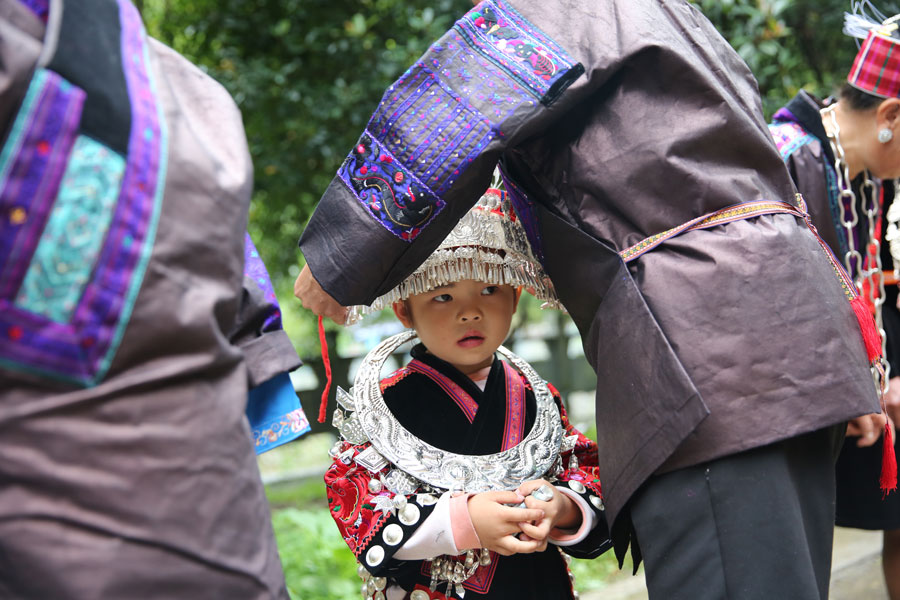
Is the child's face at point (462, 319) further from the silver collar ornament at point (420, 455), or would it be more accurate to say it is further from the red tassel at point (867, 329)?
the red tassel at point (867, 329)

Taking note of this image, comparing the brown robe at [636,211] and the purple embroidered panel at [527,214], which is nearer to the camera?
the brown robe at [636,211]

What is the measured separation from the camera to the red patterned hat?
92.4 inches

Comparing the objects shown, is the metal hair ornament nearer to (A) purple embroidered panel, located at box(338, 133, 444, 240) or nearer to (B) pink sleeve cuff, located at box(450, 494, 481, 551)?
(A) purple embroidered panel, located at box(338, 133, 444, 240)

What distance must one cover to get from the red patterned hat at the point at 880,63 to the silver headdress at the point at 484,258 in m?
1.22

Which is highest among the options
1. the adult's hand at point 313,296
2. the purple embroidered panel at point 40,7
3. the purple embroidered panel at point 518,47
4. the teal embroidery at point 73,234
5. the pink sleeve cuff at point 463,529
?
the purple embroidered panel at point 40,7

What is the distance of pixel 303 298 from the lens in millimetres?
1830

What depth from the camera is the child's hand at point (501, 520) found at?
175 centimetres

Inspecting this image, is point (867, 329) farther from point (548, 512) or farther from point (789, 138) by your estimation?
point (789, 138)

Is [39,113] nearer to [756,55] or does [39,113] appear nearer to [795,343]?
[795,343]

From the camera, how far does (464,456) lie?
1987mm

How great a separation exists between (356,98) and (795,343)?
2914 millimetres

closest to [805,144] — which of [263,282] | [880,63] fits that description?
[880,63]

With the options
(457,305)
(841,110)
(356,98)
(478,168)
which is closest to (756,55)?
(841,110)

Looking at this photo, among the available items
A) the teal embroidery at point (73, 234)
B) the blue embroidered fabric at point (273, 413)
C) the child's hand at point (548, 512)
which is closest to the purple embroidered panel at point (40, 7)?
the teal embroidery at point (73, 234)
